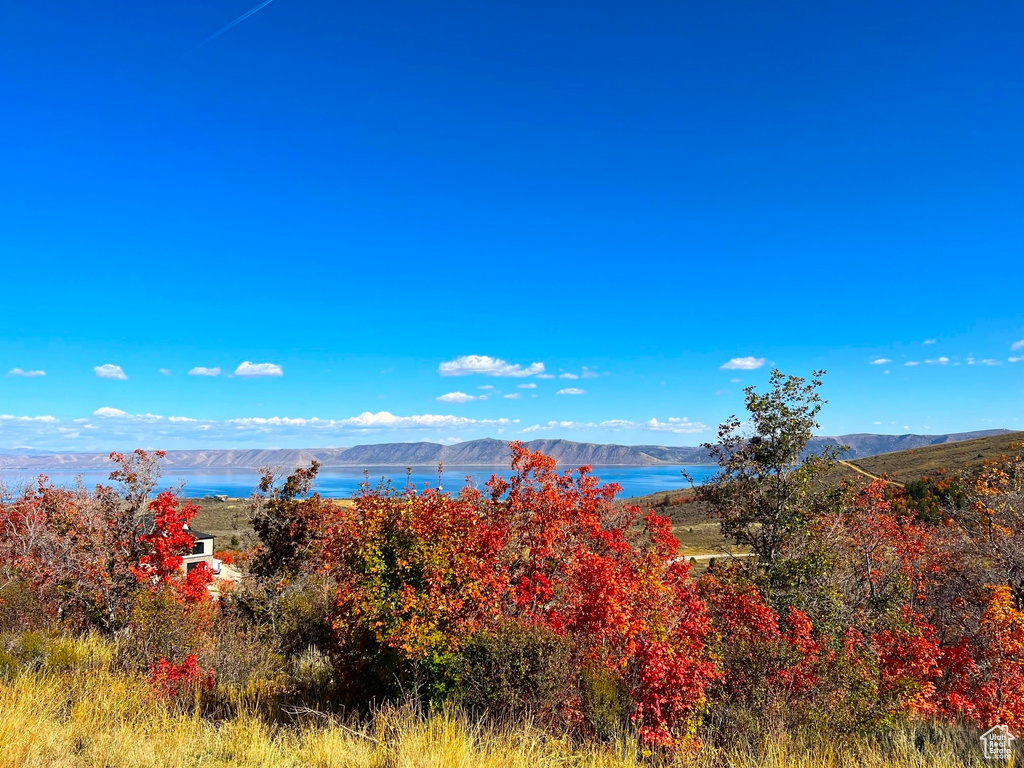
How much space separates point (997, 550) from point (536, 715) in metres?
17.4

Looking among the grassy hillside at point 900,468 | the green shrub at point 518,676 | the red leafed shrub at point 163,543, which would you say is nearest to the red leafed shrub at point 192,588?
the red leafed shrub at point 163,543

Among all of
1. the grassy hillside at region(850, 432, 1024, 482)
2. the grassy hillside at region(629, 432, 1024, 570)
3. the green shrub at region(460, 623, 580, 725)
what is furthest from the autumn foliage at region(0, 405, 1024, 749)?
the grassy hillside at region(850, 432, 1024, 482)

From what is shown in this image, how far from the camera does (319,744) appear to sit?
6.98 metres

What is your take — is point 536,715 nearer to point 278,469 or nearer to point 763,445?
point 763,445

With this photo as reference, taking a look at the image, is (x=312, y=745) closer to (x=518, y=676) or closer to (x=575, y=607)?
(x=518, y=676)

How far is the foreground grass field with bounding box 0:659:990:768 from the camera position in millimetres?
6430

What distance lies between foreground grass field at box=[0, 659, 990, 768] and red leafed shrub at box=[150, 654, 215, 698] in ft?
7.38

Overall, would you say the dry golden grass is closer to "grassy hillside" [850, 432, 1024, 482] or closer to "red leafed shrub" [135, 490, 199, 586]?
"red leafed shrub" [135, 490, 199, 586]

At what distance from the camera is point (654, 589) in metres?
11.6

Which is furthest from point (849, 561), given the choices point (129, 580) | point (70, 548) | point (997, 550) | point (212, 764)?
point (70, 548)

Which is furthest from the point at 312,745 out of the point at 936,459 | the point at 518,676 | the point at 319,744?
the point at 936,459

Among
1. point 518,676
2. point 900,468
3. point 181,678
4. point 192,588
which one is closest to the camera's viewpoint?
point 518,676

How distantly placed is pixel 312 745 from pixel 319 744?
0.18m

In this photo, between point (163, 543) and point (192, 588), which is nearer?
point (163, 543)
